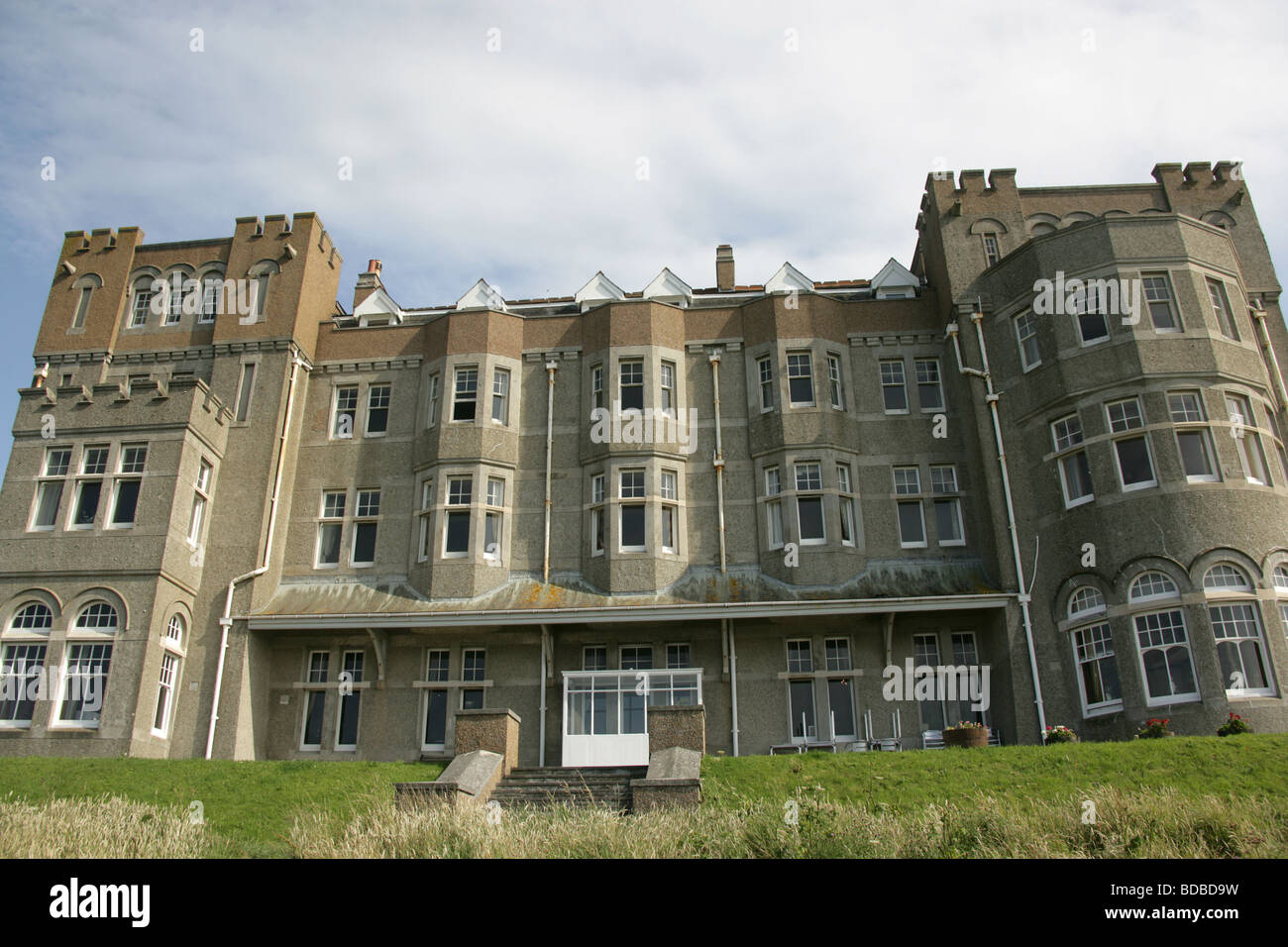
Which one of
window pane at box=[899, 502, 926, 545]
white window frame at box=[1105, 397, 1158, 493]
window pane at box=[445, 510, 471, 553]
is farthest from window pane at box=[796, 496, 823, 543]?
window pane at box=[445, 510, 471, 553]

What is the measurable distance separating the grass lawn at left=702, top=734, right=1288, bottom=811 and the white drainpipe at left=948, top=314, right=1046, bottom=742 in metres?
3.81

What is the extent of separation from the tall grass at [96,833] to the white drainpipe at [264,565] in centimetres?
815

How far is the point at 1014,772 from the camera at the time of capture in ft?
60.3

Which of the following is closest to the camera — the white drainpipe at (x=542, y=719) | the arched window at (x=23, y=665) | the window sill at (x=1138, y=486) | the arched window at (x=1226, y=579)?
the arched window at (x=1226, y=579)

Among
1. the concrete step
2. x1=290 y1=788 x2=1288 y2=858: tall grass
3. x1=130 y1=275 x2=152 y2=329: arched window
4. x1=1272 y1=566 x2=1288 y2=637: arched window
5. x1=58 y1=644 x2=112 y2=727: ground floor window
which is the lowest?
x1=290 y1=788 x2=1288 y2=858: tall grass

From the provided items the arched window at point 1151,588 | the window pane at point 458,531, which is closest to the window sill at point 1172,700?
the arched window at point 1151,588

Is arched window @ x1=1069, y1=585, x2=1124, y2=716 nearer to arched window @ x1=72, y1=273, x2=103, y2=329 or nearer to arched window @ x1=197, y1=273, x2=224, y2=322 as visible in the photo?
arched window @ x1=197, y1=273, x2=224, y2=322


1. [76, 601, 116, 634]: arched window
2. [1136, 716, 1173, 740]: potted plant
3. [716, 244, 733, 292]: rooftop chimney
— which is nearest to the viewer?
[1136, 716, 1173, 740]: potted plant

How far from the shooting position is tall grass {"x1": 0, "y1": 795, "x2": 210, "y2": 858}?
39.2 ft

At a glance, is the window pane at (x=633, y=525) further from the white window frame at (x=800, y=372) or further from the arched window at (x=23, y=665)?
the arched window at (x=23, y=665)

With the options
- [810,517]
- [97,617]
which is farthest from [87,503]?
[810,517]

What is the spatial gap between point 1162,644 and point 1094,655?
155 centimetres

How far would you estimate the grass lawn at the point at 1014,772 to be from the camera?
17.1 metres
